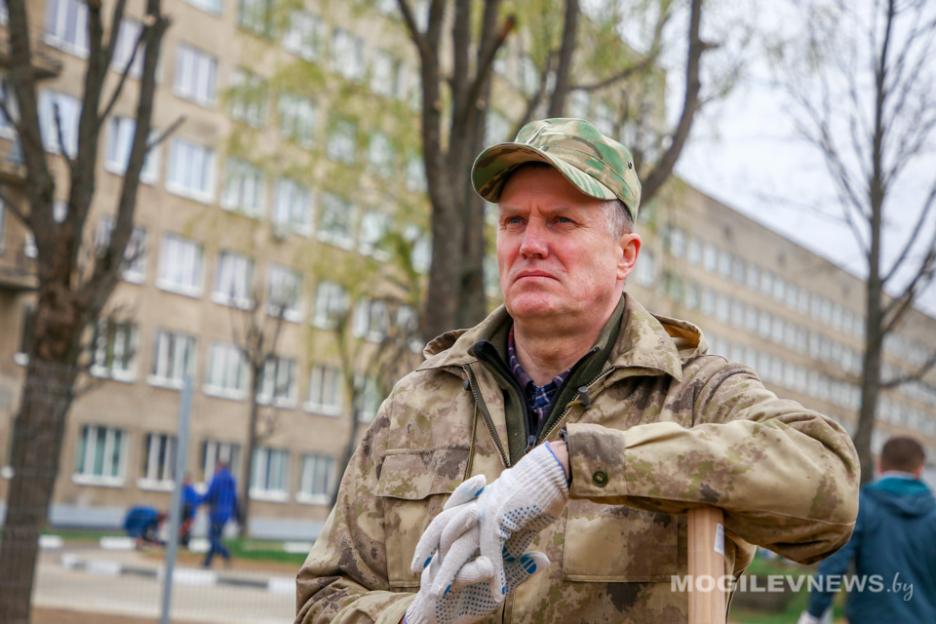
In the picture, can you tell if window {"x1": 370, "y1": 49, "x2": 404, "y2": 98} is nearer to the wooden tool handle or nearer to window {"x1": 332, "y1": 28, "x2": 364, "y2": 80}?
window {"x1": 332, "y1": 28, "x2": 364, "y2": 80}

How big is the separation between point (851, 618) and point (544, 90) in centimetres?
740

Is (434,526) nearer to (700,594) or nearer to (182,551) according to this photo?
(700,594)

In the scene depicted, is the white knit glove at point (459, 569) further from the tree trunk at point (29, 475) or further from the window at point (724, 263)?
the window at point (724, 263)

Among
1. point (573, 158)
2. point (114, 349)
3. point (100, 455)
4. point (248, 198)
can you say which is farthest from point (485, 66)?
point (248, 198)

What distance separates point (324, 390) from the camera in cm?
5081

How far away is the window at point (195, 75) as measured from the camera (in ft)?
141

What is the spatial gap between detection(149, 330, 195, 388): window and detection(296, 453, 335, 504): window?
8.02m

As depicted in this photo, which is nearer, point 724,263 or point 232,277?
point 232,277

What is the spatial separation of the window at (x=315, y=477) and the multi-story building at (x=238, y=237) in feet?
0.30

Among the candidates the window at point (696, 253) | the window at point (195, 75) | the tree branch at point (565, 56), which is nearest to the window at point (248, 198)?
the window at point (195, 75)

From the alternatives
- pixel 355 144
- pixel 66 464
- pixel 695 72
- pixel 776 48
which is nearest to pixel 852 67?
pixel 776 48

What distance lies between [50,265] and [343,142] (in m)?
16.6

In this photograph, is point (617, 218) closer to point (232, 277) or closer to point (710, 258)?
point (232, 277)

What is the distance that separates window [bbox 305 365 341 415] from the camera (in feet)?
164
